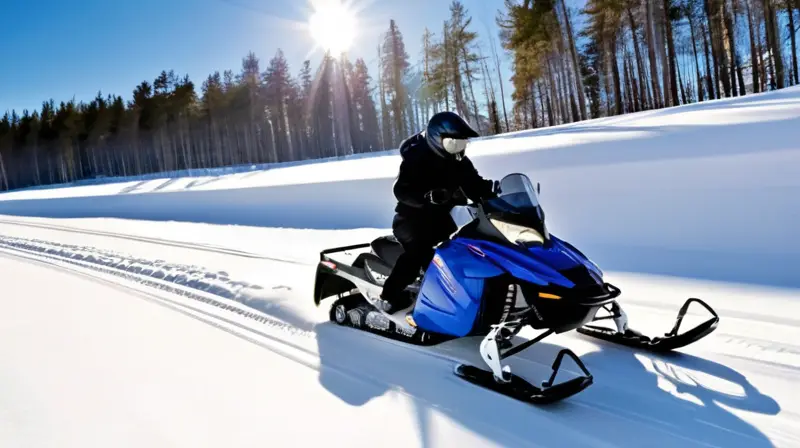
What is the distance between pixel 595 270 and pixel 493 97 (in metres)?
36.7

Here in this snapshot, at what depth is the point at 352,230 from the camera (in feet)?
32.0

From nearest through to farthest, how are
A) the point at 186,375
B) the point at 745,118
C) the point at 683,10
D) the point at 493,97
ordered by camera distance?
the point at 186,375, the point at 745,118, the point at 683,10, the point at 493,97

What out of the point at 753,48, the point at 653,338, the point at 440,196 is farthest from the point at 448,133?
the point at 753,48

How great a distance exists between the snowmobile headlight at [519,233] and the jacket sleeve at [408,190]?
0.67 metres

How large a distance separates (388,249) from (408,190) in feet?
2.49

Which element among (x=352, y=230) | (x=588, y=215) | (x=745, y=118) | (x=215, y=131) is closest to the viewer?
(x=588, y=215)

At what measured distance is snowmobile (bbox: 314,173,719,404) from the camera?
284cm

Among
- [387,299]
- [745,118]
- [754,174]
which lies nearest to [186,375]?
[387,299]

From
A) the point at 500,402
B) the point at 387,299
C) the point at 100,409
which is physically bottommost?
the point at 500,402

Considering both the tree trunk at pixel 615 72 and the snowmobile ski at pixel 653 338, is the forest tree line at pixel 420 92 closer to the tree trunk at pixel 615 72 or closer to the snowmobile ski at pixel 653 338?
the tree trunk at pixel 615 72

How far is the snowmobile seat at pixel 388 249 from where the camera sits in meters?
4.11

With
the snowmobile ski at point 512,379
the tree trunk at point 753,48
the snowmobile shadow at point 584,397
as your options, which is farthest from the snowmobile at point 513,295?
the tree trunk at point 753,48

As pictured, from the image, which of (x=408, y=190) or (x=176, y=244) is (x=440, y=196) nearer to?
(x=408, y=190)

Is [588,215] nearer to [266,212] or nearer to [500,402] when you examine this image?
[500,402]
